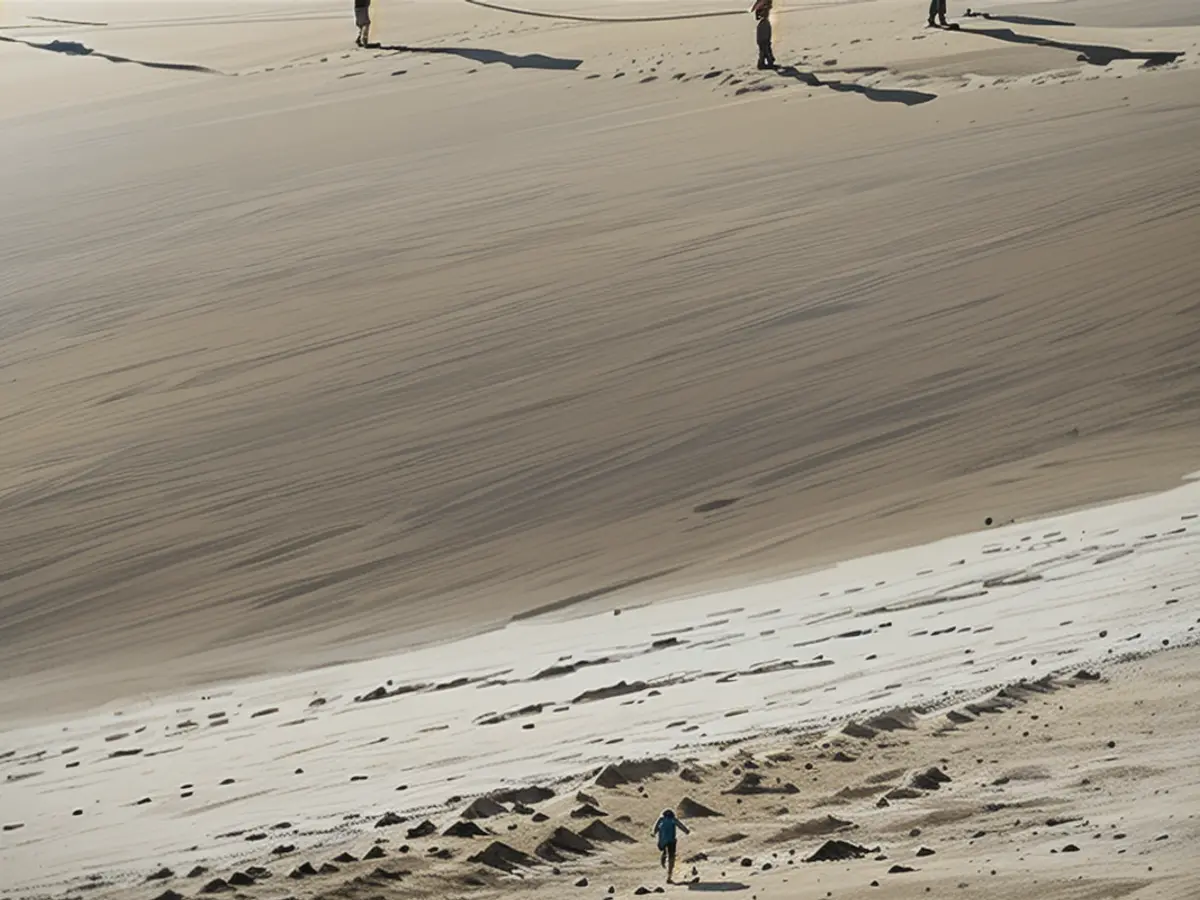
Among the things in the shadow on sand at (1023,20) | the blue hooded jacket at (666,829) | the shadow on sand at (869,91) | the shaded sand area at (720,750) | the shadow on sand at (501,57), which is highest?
the shadow on sand at (1023,20)

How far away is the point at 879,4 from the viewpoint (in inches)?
873

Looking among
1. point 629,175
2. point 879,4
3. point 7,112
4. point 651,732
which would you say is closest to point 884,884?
point 651,732

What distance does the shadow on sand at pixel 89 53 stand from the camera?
82.2 ft

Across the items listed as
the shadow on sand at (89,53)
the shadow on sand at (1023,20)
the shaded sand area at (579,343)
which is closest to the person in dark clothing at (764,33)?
the shaded sand area at (579,343)

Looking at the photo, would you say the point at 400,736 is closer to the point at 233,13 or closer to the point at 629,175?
the point at 629,175

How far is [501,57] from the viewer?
22.5 meters

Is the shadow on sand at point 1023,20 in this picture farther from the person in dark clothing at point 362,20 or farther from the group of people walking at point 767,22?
the person in dark clothing at point 362,20

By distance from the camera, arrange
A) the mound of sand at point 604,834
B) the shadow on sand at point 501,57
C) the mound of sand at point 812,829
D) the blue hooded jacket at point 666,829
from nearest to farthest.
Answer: the blue hooded jacket at point 666,829 < the mound of sand at point 812,829 < the mound of sand at point 604,834 < the shadow on sand at point 501,57

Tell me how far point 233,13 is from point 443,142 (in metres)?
11.8

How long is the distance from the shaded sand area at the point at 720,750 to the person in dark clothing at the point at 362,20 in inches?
585

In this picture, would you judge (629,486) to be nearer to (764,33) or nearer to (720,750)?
(720,750)

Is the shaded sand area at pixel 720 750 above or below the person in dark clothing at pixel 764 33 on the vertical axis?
below

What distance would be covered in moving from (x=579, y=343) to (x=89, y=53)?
1648cm

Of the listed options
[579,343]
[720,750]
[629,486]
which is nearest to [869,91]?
[579,343]
